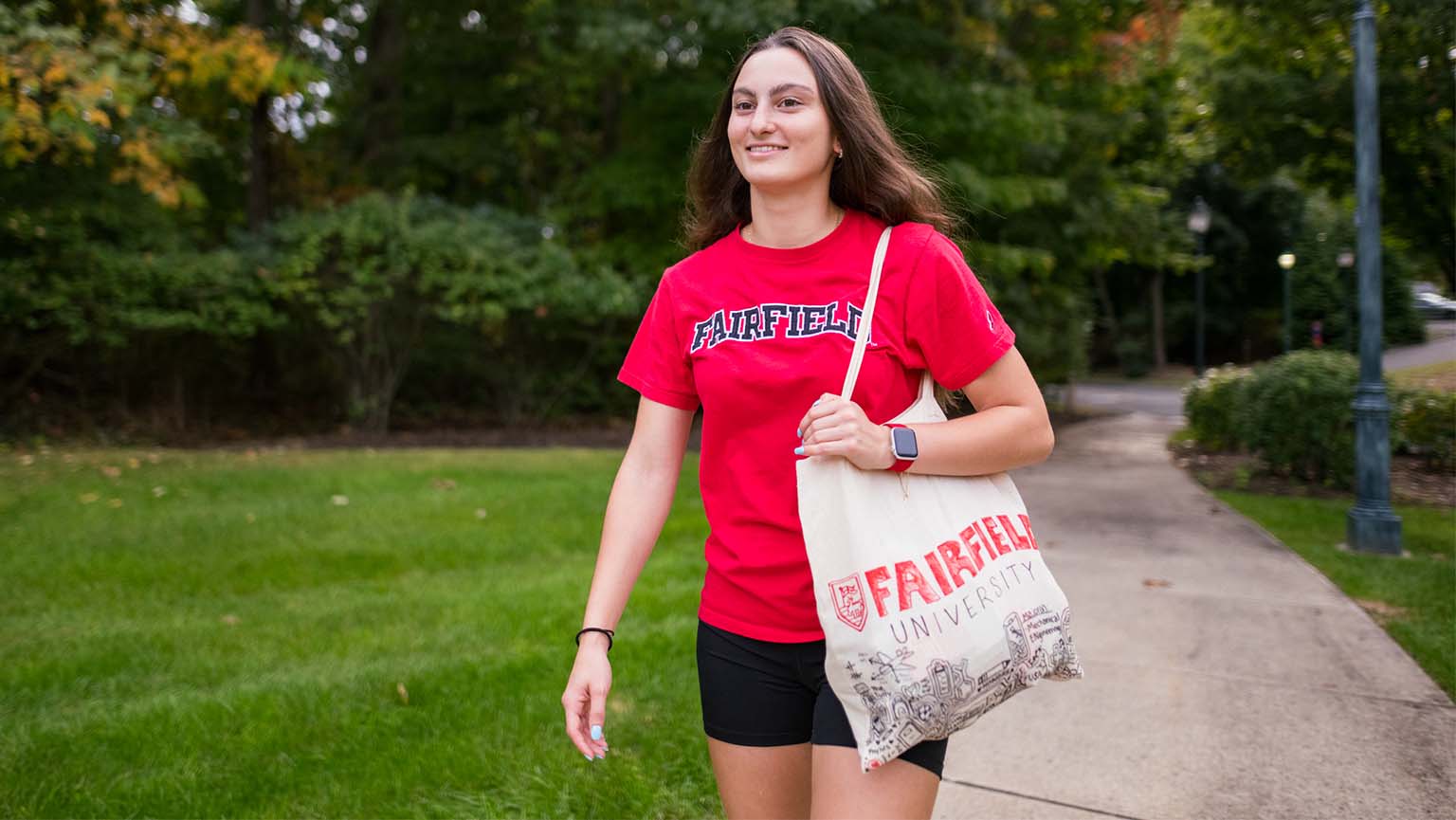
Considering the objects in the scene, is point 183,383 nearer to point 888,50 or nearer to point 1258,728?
point 888,50

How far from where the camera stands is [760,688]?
1750 millimetres

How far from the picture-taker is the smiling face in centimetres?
176

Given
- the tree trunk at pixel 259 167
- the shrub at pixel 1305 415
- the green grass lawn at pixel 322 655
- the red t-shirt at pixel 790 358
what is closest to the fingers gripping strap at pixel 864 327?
the red t-shirt at pixel 790 358

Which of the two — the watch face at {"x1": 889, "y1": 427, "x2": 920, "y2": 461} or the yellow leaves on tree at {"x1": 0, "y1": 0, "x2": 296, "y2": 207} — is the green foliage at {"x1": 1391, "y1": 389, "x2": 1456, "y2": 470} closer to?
the watch face at {"x1": 889, "y1": 427, "x2": 920, "y2": 461}

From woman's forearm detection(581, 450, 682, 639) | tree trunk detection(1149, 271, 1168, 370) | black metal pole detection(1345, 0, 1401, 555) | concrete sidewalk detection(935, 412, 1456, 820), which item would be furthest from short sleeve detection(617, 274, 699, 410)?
tree trunk detection(1149, 271, 1168, 370)

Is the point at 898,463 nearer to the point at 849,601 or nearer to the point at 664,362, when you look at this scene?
the point at 849,601

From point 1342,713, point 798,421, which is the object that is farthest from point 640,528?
Answer: point 1342,713

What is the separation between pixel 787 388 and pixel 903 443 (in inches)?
9.7

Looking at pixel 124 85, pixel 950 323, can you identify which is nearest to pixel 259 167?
pixel 124 85

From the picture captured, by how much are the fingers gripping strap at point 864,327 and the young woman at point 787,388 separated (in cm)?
2

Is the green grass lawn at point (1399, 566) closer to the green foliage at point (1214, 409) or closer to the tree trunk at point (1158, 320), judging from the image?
the green foliage at point (1214, 409)

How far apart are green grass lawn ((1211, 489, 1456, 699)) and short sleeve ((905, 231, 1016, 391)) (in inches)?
141

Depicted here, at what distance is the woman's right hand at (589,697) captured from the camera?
1.75 meters

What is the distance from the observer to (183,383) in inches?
528
